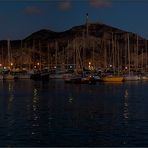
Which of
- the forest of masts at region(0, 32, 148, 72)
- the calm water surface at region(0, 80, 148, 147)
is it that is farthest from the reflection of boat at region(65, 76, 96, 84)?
the calm water surface at region(0, 80, 148, 147)

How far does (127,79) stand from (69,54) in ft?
230

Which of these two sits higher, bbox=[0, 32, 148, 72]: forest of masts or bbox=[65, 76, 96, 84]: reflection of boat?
bbox=[0, 32, 148, 72]: forest of masts

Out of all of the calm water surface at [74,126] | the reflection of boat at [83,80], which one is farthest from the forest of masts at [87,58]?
the calm water surface at [74,126]

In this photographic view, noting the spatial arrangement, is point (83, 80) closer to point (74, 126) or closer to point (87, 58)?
point (74, 126)

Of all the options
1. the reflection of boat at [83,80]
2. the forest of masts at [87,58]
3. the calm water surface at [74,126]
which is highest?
the forest of masts at [87,58]

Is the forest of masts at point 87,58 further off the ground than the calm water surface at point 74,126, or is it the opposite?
the forest of masts at point 87,58

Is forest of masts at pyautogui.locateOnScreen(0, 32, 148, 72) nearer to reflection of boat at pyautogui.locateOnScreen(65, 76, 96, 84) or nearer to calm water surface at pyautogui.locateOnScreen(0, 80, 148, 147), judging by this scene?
reflection of boat at pyautogui.locateOnScreen(65, 76, 96, 84)

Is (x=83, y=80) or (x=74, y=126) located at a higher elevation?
(x=83, y=80)

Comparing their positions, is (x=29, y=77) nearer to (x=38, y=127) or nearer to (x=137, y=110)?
(x=137, y=110)

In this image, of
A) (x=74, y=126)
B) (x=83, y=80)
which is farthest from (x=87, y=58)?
(x=74, y=126)

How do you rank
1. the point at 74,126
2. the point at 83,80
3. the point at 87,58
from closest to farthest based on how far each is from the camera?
the point at 74,126, the point at 83,80, the point at 87,58

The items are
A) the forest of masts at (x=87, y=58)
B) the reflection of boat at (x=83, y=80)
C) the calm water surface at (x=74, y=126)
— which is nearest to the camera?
the calm water surface at (x=74, y=126)

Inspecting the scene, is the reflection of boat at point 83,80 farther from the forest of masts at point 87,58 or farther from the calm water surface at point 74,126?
the calm water surface at point 74,126

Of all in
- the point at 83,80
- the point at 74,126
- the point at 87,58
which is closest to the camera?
the point at 74,126
